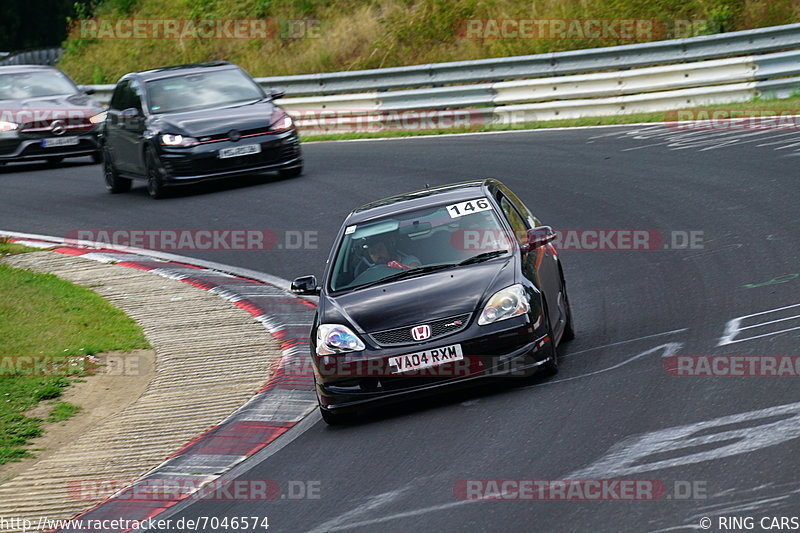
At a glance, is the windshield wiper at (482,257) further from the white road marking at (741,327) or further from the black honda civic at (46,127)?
the black honda civic at (46,127)

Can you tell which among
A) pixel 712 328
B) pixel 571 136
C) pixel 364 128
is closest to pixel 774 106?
pixel 571 136

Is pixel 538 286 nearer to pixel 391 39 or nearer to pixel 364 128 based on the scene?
pixel 364 128

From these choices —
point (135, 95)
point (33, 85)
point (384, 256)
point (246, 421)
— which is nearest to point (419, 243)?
point (384, 256)

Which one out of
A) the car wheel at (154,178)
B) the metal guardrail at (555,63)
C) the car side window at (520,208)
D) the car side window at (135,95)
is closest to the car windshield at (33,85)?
the metal guardrail at (555,63)

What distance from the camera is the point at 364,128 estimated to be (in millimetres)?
24875

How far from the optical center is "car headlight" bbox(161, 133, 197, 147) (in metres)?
18.8

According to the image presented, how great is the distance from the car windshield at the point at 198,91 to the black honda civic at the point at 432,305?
33.9ft

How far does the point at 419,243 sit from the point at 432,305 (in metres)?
0.96

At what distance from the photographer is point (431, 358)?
8.48m

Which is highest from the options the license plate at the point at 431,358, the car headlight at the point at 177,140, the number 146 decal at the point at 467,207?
the number 146 decal at the point at 467,207

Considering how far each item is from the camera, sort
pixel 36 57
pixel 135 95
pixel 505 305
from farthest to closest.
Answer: pixel 36 57
pixel 135 95
pixel 505 305

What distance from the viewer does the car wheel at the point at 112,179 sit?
20.8m

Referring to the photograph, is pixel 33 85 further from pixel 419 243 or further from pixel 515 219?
pixel 419 243

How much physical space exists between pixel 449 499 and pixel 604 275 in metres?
5.79
